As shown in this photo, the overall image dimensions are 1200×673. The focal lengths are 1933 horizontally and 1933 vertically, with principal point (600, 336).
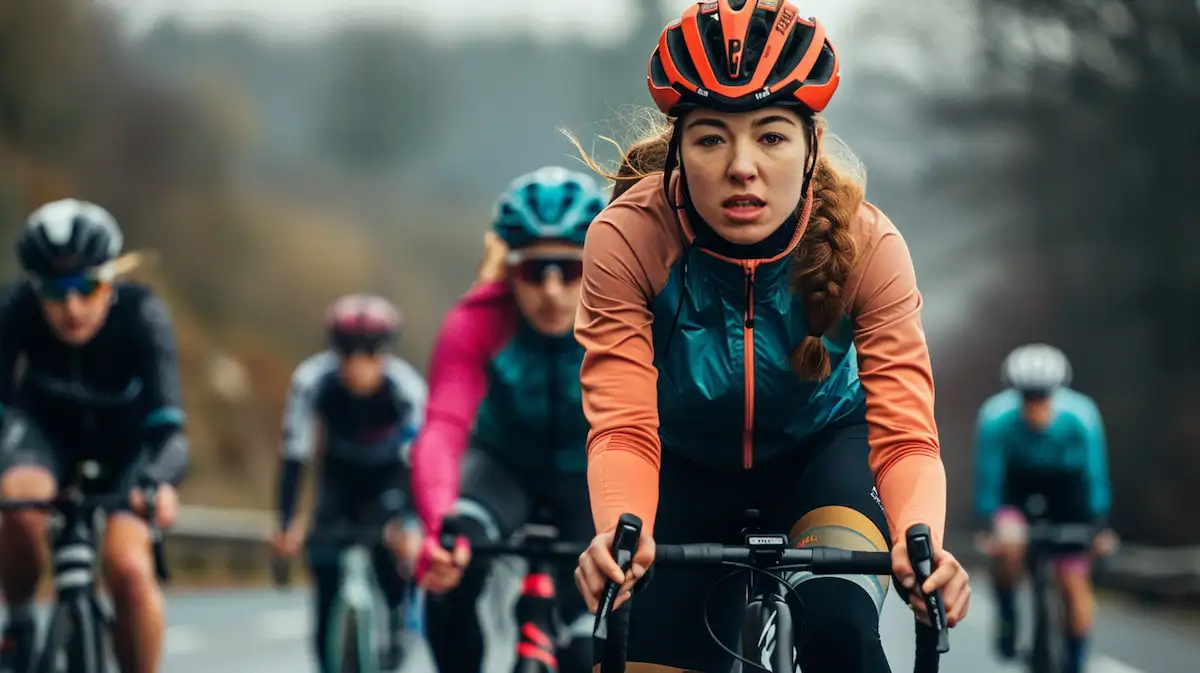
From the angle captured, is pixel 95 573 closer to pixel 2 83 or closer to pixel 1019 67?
pixel 2 83

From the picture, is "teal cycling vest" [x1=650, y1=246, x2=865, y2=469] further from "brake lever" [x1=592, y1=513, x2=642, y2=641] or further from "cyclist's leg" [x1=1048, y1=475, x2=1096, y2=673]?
"cyclist's leg" [x1=1048, y1=475, x2=1096, y2=673]

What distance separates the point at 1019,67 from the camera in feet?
116

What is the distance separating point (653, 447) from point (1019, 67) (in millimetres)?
32330

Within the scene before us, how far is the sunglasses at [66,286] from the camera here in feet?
24.6

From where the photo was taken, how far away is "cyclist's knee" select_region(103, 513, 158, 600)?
720 cm

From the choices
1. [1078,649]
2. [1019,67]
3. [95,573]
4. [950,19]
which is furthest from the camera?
[950,19]

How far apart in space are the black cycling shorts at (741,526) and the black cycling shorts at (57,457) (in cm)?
354

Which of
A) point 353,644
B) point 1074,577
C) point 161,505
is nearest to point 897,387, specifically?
point 161,505

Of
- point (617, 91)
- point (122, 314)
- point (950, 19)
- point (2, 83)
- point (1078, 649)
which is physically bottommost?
point (1078, 649)

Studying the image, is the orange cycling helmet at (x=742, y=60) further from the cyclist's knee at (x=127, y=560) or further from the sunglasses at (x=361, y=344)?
the sunglasses at (x=361, y=344)

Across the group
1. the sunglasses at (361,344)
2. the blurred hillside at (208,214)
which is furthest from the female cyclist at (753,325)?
the blurred hillside at (208,214)

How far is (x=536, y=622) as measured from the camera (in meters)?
6.43

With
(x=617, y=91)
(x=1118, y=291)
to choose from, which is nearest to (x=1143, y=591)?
(x=1118, y=291)

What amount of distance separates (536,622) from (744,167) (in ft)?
8.71
